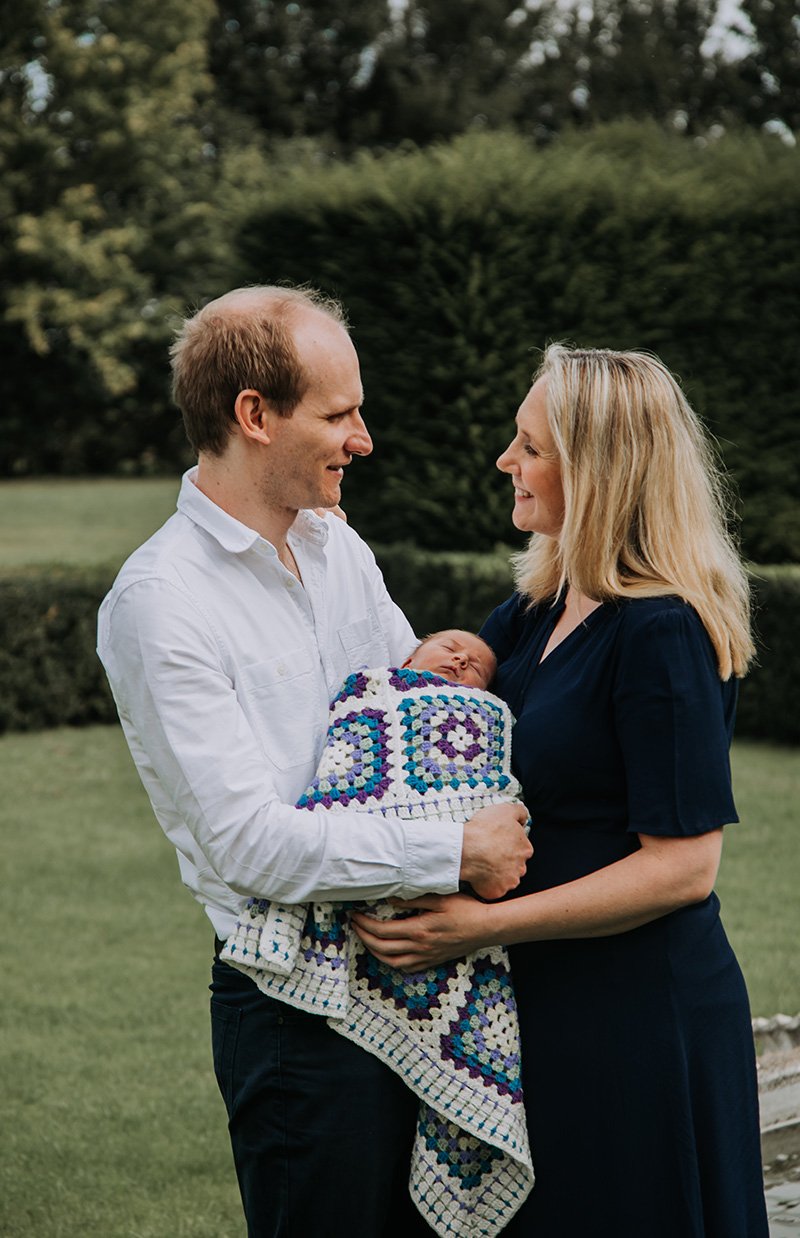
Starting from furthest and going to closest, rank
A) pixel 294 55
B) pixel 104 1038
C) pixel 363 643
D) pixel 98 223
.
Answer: pixel 294 55 < pixel 98 223 < pixel 104 1038 < pixel 363 643

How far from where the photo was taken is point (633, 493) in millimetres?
2240

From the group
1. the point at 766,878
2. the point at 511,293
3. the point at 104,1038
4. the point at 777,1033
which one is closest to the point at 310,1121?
the point at 777,1033

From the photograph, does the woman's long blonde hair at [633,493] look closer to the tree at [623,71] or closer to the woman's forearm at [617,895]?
the woman's forearm at [617,895]

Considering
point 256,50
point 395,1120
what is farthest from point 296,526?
point 256,50

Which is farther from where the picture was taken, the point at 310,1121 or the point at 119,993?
the point at 119,993

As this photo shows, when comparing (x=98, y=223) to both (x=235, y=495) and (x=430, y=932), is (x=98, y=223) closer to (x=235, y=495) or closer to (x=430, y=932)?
(x=235, y=495)

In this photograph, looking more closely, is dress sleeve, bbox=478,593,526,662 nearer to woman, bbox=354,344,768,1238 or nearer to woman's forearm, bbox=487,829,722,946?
woman, bbox=354,344,768,1238

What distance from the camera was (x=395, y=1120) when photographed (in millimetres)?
2268

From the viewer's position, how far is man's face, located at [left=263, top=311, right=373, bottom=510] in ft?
7.42

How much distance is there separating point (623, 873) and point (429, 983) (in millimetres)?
350

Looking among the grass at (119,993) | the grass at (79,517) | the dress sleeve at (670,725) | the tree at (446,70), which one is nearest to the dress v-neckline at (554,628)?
the dress sleeve at (670,725)

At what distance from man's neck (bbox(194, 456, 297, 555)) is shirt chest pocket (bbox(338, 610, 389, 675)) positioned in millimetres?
293

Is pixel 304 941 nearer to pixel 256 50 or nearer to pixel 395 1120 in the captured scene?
pixel 395 1120

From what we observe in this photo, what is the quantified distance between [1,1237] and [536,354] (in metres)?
7.75
